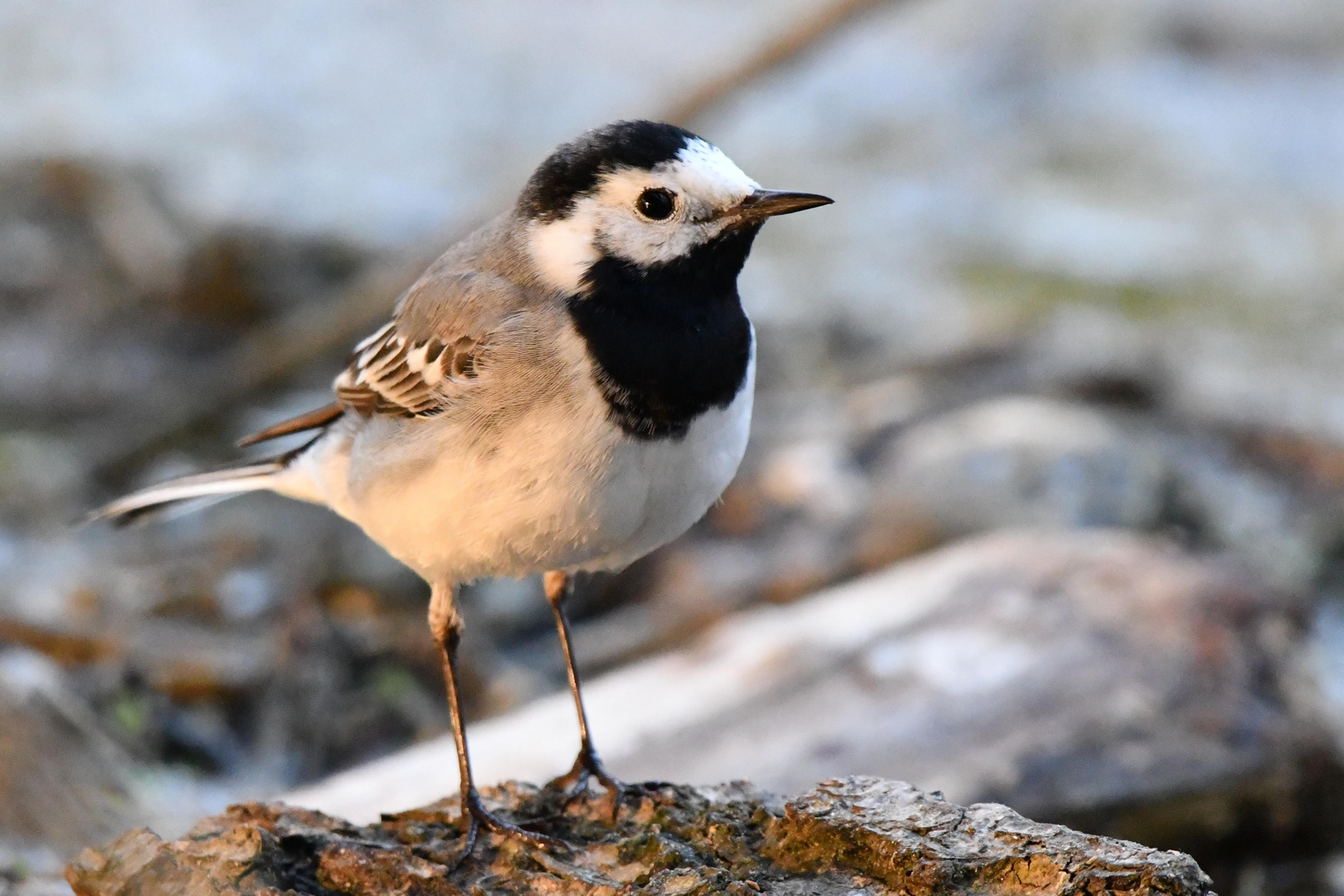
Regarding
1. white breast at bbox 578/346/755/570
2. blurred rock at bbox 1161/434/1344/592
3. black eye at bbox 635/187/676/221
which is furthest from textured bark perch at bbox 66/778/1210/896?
blurred rock at bbox 1161/434/1344/592

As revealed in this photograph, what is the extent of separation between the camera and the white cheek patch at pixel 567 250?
4566 mm

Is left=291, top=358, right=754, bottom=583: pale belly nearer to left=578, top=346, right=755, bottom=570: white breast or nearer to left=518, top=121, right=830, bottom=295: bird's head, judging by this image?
left=578, top=346, right=755, bottom=570: white breast

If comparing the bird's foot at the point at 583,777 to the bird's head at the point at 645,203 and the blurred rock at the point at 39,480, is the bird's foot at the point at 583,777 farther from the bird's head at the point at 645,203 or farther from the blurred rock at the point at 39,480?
the blurred rock at the point at 39,480

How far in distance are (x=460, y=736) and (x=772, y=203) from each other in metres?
1.82

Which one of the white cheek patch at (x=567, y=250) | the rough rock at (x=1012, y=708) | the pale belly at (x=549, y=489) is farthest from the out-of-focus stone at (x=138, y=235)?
the white cheek patch at (x=567, y=250)

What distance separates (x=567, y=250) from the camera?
4.61 m

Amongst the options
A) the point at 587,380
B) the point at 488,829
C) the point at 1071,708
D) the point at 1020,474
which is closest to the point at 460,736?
the point at 488,829

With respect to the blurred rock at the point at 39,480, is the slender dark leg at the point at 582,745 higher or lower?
lower

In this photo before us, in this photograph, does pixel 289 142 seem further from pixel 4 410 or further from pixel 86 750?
pixel 86 750

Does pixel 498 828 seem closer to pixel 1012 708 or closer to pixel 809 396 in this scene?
pixel 1012 708

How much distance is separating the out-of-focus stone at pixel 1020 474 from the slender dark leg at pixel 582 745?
2940 millimetres

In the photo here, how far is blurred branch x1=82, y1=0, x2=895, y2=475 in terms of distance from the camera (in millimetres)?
9047

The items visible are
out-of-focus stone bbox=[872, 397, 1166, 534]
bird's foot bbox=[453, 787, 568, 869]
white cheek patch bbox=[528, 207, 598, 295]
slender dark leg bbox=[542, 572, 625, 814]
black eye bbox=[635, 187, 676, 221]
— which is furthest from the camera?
out-of-focus stone bbox=[872, 397, 1166, 534]

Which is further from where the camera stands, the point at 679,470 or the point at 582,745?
the point at 582,745
